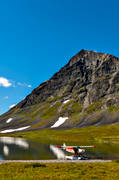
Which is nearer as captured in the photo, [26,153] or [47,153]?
[47,153]

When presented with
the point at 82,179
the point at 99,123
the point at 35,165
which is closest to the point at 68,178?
the point at 82,179

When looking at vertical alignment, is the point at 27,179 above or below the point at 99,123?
below

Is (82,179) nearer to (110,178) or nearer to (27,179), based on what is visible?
(110,178)

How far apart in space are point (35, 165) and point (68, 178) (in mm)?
11585

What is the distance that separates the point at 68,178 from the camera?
70.3 feet

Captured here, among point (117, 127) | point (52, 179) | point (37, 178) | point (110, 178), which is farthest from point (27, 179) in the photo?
point (117, 127)

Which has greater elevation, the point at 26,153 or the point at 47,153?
the point at 26,153

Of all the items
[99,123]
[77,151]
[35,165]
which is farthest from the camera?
[99,123]

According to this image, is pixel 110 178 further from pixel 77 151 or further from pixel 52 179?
pixel 77 151

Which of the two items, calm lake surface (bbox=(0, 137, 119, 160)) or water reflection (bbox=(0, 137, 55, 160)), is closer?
calm lake surface (bbox=(0, 137, 119, 160))

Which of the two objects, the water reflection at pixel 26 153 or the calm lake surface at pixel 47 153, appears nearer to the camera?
the calm lake surface at pixel 47 153

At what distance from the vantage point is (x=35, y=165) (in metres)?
31.5

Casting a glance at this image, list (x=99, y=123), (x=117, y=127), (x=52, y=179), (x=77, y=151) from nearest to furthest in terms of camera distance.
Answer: (x=52, y=179) < (x=77, y=151) < (x=117, y=127) < (x=99, y=123)

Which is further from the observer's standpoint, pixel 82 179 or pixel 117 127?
pixel 117 127
